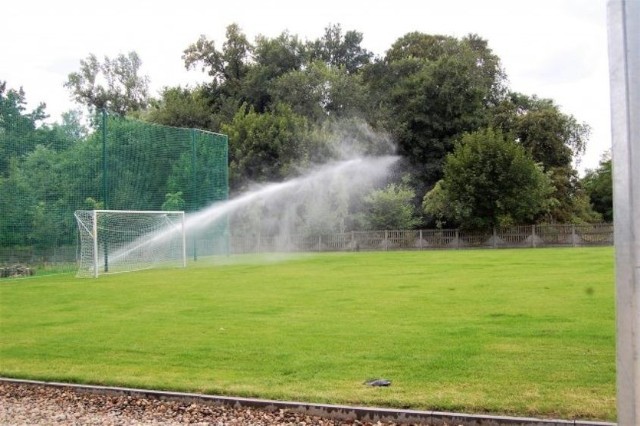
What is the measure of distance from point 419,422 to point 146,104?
66.5 metres

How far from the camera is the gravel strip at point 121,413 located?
622 centimetres

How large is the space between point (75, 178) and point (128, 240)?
290 cm

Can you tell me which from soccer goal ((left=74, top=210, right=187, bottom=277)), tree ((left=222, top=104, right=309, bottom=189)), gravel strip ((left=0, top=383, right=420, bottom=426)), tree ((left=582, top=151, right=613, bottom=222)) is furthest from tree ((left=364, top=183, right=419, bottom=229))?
gravel strip ((left=0, top=383, right=420, bottom=426))

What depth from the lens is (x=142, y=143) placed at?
90.6 feet

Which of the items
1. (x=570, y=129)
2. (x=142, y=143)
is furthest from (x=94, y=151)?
(x=570, y=129)

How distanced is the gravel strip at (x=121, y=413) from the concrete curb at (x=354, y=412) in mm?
55

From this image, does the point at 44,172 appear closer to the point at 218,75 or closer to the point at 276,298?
the point at 276,298

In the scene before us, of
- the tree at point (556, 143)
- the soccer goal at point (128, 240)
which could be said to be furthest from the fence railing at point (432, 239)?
the soccer goal at point (128, 240)

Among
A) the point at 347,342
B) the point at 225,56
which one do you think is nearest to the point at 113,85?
the point at 225,56

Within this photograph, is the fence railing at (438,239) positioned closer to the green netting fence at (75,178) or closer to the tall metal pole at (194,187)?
the tall metal pole at (194,187)

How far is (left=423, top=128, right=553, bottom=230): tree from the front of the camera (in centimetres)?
4397

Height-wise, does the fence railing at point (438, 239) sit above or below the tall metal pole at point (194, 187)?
below

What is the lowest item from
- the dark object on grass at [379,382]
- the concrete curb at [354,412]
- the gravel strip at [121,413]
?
the gravel strip at [121,413]

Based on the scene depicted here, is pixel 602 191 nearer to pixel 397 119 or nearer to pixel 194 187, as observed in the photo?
pixel 397 119
